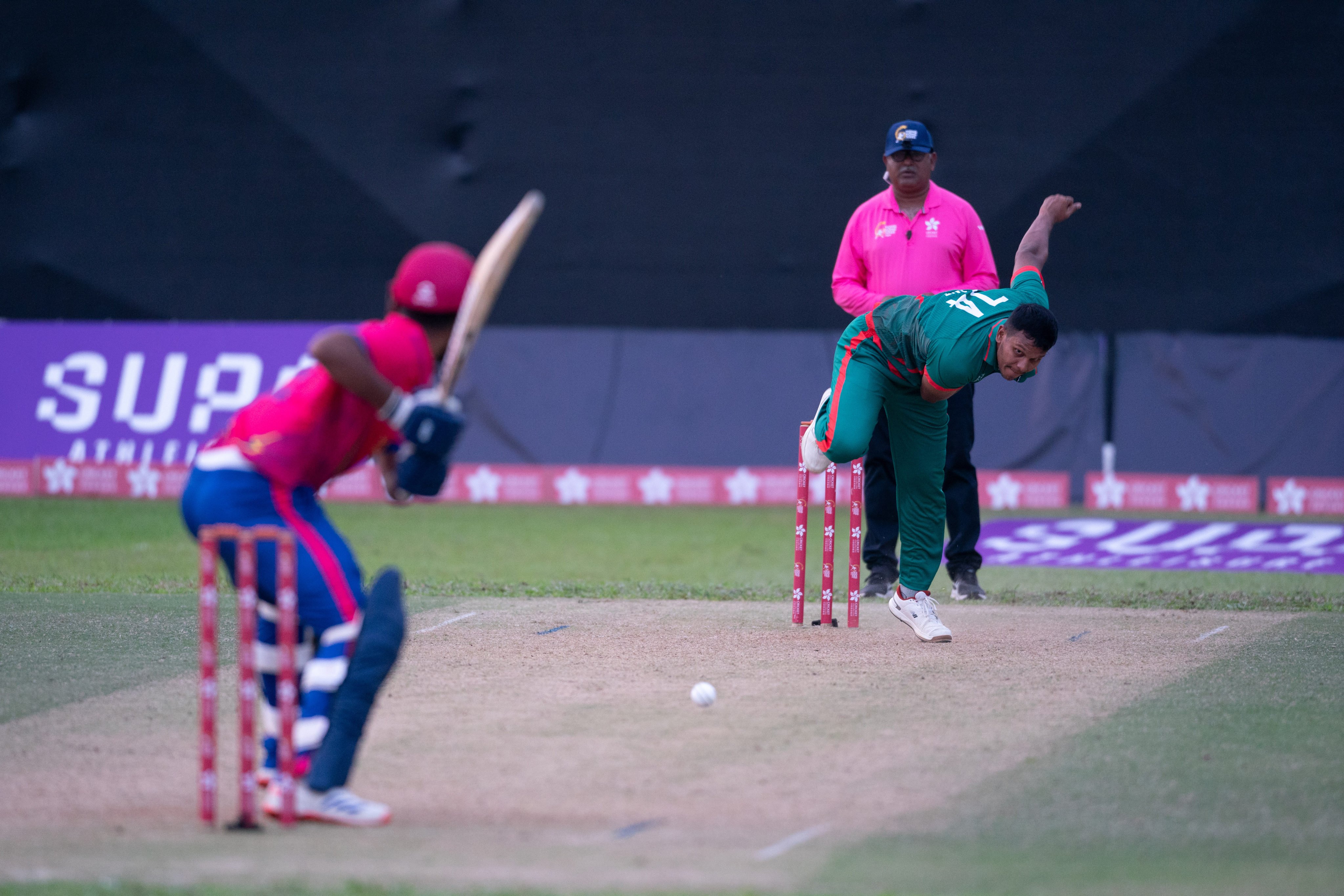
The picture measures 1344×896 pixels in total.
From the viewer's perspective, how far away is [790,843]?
3.40 meters

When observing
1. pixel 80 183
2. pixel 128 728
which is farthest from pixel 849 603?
pixel 80 183

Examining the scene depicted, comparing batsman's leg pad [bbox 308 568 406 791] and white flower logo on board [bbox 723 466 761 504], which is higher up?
white flower logo on board [bbox 723 466 761 504]

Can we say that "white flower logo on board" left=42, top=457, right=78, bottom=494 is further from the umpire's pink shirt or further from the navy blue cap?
the navy blue cap

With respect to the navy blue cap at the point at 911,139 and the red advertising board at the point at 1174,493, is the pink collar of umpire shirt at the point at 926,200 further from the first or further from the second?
the red advertising board at the point at 1174,493

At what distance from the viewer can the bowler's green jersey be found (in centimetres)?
559

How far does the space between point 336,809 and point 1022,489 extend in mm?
10183

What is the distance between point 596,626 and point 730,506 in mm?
7033

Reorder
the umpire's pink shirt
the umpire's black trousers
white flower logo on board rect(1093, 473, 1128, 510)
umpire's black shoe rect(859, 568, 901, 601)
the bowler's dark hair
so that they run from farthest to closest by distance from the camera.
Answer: white flower logo on board rect(1093, 473, 1128, 510), umpire's black shoe rect(859, 568, 901, 601), the umpire's black trousers, the umpire's pink shirt, the bowler's dark hair

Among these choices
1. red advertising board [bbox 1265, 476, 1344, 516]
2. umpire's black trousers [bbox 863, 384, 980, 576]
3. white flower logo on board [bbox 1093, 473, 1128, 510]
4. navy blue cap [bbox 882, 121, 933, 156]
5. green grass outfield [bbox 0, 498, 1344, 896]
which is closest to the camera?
green grass outfield [bbox 0, 498, 1344, 896]

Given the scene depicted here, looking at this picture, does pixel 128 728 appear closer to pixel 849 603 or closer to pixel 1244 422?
pixel 849 603

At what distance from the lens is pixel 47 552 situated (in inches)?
382

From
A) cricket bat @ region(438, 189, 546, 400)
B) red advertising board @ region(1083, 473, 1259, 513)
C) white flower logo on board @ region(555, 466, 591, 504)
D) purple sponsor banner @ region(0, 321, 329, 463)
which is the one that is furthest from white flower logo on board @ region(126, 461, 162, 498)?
cricket bat @ region(438, 189, 546, 400)

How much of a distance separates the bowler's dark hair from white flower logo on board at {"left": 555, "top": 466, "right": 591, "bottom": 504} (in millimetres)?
8504

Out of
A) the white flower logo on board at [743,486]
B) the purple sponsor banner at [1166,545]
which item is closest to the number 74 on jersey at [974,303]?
the purple sponsor banner at [1166,545]
